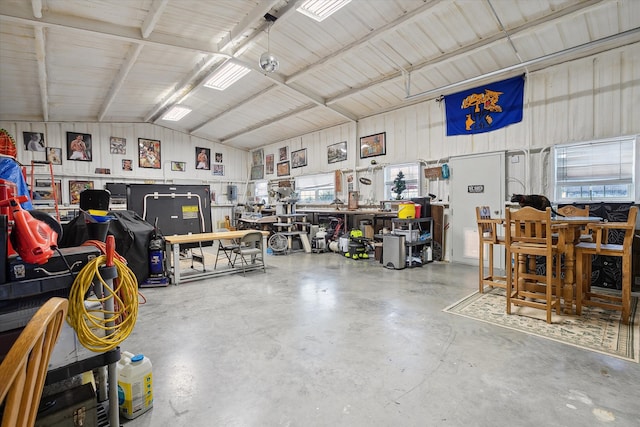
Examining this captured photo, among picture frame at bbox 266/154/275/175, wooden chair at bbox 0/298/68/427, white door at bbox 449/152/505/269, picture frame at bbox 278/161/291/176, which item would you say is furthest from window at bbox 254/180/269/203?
wooden chair at bbox 0/298/68/427

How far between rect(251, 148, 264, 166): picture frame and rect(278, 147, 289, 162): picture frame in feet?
4.41

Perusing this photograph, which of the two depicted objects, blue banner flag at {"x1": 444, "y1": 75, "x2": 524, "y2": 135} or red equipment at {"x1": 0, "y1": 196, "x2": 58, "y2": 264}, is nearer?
red equipment at {"x1": 0, "y1": 196, "x2": 58, "y2": 264}

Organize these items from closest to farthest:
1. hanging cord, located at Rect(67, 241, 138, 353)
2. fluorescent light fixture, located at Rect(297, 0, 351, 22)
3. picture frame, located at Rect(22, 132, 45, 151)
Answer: hanging cord, located at Rect(67, 241, 138, 353) < fluorescent light fixture, located at Rect(297, 0, 351, 22) < picture frame, located at Rect(22, 132, 45, 151)

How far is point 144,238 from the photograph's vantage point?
481 cm

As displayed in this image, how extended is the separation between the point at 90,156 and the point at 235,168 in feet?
16.7

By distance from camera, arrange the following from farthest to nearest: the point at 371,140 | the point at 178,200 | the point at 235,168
A: the point at 235,168
the point at 371,140
the point at 178,200

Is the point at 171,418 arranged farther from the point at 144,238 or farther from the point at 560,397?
the point at 144,238

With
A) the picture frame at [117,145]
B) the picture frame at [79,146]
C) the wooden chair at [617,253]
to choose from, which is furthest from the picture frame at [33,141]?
the wooden chair at [617,253]

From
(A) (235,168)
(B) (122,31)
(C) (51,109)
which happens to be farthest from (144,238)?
(A) (235,168)

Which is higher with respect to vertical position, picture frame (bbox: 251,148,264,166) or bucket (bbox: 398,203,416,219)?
picture frame (bbox: 251,148,264,166)

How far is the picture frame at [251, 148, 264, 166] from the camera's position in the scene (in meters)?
12.6

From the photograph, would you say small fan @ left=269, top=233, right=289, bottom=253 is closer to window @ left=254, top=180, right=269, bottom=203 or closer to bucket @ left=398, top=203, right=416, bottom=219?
bucket @ left=398, top=203, right=416, bottom=219

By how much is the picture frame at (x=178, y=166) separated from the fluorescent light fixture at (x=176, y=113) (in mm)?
1828

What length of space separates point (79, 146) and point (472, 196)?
466 inches
